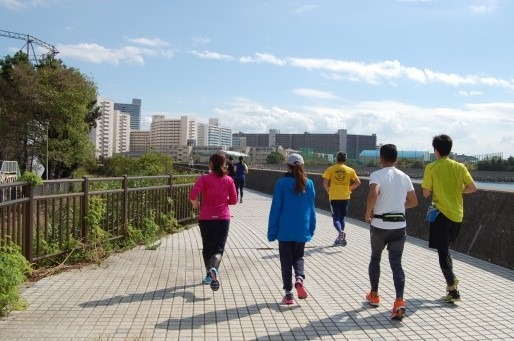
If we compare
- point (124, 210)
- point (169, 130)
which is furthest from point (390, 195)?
point (169, 130)

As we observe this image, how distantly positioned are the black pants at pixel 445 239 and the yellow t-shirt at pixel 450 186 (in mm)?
71

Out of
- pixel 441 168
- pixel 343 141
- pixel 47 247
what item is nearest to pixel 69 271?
pixel 47 247

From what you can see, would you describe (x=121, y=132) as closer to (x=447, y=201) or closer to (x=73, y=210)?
(x=73, y=210)

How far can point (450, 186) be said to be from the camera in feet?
19.5

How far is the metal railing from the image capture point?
6.48m

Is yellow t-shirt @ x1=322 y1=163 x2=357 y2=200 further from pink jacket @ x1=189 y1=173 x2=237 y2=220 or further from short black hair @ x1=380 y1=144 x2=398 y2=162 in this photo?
short black hair @ x1=380 y1=144 x2=398 y2=162

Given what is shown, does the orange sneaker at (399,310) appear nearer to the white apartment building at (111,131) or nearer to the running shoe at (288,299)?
the running shoe at (288,299)

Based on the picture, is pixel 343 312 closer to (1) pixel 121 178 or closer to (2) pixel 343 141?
(1) pixel 121 178

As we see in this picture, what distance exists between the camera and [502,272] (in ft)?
24.6

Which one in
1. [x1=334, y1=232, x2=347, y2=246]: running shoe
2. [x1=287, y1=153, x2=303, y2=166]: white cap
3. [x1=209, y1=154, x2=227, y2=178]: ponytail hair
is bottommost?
[x1=334, y1=232, x2=347, y2=246]: running shoe

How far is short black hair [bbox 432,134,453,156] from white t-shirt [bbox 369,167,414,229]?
74 centimetres

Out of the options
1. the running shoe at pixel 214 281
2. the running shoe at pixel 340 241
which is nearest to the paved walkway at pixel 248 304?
the running shoe at pixel 214 281

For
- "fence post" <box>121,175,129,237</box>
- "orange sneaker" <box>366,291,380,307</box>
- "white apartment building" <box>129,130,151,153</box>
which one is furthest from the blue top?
"white apartment building" <box>129,130,151,153</box>

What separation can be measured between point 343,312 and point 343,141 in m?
161
